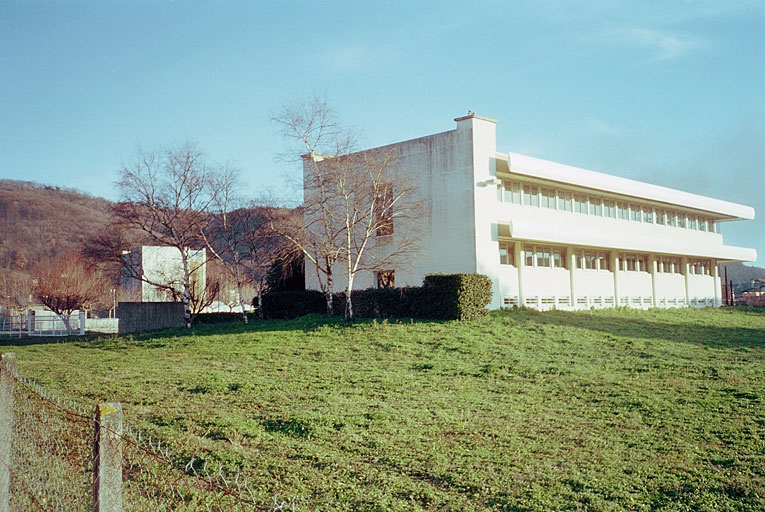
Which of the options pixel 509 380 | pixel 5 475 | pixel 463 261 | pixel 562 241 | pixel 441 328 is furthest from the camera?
pixel 562 241

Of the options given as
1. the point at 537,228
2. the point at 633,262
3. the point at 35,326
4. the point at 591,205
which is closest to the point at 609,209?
the point at 591,205

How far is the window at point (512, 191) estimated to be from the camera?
2925 centimetres

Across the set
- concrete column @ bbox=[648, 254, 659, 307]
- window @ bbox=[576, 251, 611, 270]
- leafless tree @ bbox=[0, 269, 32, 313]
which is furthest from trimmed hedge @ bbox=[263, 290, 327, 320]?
leafless tree @ bbox=[0, 269, 32, 313]

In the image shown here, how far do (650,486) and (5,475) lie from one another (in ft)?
20.5

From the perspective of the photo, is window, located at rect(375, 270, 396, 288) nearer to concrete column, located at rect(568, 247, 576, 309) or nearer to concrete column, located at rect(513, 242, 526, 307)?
concrete column, located at rect(513, 242, 526, 307)

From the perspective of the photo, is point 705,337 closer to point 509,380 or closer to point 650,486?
point 509,380

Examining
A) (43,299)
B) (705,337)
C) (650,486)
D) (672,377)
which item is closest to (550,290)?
(705,337)

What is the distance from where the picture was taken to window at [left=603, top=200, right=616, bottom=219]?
3533 centimetres

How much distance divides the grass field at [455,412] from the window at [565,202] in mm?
11661

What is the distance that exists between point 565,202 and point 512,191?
4.33 m

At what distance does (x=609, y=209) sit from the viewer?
35719 millimetres

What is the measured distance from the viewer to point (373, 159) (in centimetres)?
2812

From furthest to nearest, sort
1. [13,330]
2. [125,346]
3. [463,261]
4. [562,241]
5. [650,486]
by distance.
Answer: [13,330] → [562,241] → [463,261] → [125,346] → [650,486]

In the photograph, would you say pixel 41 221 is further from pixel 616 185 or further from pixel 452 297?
pixel 452 297
